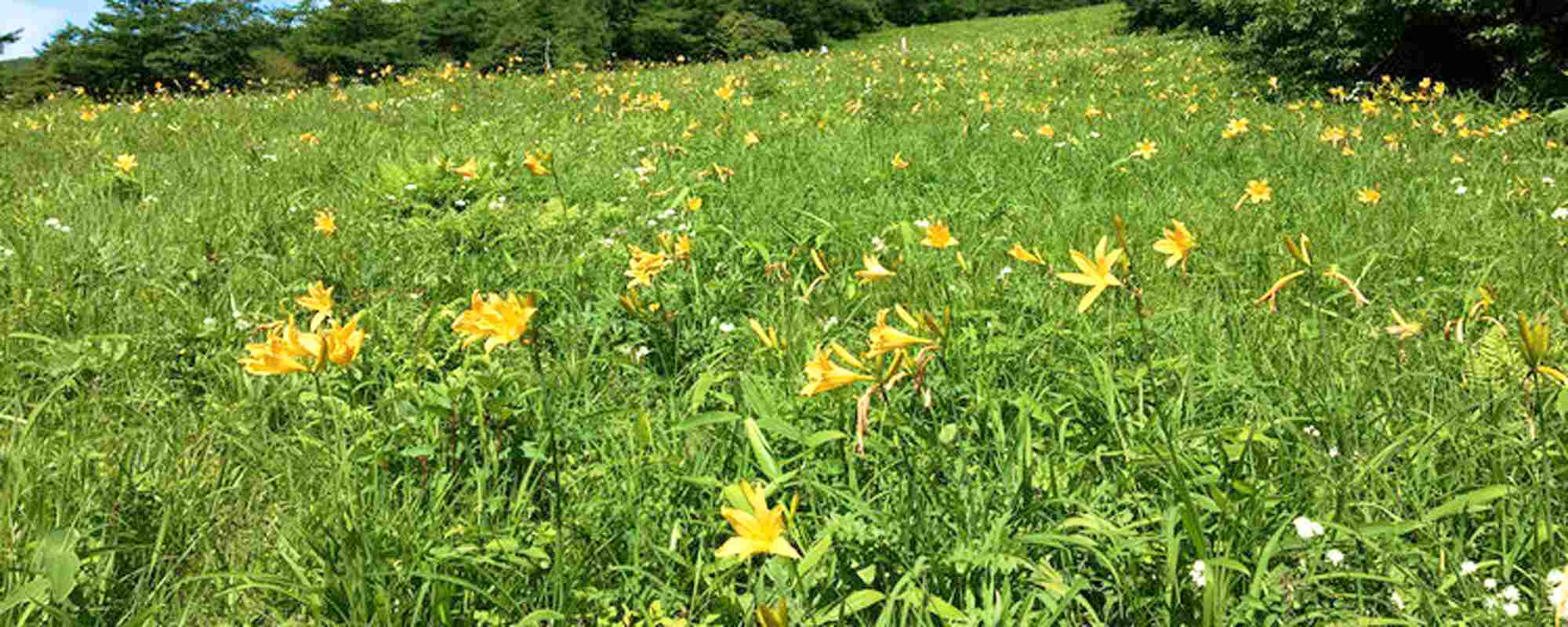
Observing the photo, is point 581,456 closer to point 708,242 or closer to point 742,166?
point 708,242

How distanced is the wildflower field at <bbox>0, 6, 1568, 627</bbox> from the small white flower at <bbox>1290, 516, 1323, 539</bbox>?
30mm

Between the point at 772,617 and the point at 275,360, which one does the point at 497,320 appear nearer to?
the point at 275,360

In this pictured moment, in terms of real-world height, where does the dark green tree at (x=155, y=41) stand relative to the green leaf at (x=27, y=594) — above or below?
above

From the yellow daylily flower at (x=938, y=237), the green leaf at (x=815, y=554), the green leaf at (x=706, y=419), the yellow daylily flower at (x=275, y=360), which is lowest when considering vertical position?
the green leaf at (x=815, y=554)

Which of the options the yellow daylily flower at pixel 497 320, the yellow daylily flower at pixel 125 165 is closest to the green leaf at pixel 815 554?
the yellow daylily flower at pixel 497 320

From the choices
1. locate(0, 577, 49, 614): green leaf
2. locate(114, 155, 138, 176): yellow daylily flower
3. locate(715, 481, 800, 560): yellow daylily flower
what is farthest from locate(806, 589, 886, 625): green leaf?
locate(114, 155, 138, 176): yellow daylily flower

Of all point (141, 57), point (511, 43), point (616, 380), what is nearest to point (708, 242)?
point (616, 380)

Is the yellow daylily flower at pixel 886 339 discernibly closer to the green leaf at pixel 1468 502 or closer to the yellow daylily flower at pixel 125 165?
the green leaf at pixel 1468 502

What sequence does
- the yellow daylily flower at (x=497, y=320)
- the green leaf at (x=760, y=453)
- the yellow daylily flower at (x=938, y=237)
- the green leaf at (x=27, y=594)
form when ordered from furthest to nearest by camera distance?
the yellow daylily flower at (x=938, y=237) → the green leaf at (x=760, y=453) → the yellow daylily flower at (x=497, y=320) → the green leaf at (x=27, y=594)

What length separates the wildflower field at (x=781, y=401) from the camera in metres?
1.15

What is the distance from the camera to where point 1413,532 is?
4.22 ft

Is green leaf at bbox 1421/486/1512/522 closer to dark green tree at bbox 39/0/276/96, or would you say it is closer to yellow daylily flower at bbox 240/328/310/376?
yellow daylily flower at bbox 240/328/310/376

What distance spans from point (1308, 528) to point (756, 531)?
0.86 metres

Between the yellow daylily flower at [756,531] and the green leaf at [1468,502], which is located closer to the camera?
the yellow daylily flower at [756,531]
